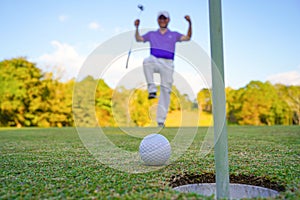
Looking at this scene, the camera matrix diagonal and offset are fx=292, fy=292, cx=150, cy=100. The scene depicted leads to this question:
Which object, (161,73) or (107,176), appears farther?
(161,73)

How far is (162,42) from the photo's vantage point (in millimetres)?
5469

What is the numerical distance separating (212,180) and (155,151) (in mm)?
627

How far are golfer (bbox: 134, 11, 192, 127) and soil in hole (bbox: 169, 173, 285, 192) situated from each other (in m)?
2.83

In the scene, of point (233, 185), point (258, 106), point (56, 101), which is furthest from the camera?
point (258, 106)

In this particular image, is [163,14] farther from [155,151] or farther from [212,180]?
[212,180]

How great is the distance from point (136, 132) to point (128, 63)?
2026 mm

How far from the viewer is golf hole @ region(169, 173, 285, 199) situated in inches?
87.6

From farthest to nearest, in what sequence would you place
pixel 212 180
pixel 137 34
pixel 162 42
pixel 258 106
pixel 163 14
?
pixel 258 106 < pixel 163 14 < pixel 162 42 < pixel 137 34 < pixel 212 180

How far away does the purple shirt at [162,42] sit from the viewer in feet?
17.5

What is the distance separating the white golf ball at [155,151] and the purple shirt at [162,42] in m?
2.68

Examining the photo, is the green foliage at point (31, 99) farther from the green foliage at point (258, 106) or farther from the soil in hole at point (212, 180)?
the soil in hole at point (212, 180)

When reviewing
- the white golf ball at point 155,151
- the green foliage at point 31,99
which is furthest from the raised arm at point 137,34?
the green foliage at point 31,99

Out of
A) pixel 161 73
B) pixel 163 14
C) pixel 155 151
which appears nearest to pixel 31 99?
pixel 163 14

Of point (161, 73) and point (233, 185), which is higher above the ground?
point (161, 73)
